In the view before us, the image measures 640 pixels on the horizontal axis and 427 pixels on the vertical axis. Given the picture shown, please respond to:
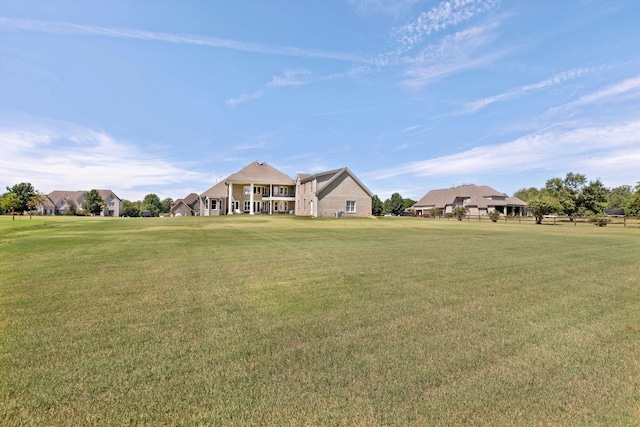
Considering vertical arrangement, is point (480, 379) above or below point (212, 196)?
below

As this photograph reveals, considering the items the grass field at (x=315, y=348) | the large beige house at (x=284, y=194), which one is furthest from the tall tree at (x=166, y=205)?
the grass field at (x=315, y=348)

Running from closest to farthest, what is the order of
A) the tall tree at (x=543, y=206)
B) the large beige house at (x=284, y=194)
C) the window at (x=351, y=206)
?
the large beige house at (x=284, y=194) < the window at (x=351, y=206) < the tall tree at (x=543, y=206)

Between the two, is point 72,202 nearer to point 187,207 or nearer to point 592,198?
point 187,207

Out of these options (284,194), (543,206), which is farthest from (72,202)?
(543,206)

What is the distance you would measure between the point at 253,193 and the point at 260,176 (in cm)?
278

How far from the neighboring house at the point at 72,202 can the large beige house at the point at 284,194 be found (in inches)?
2086

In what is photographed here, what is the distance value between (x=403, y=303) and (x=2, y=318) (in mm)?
6263

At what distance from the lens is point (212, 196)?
4681cm

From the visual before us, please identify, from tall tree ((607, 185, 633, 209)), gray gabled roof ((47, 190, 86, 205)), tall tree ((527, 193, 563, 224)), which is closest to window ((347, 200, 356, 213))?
tall tree ((527, 193, 563, 224))

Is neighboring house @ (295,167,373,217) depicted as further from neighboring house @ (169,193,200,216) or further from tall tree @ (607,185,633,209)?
tall tree @ (607,185,633,209)

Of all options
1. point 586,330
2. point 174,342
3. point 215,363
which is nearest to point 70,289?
point 174,342

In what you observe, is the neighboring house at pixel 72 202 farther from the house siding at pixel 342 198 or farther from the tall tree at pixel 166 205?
the house siding at pixel 342 198

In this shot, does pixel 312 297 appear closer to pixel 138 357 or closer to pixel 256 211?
pixel 138 357

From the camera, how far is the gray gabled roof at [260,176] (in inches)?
1790
